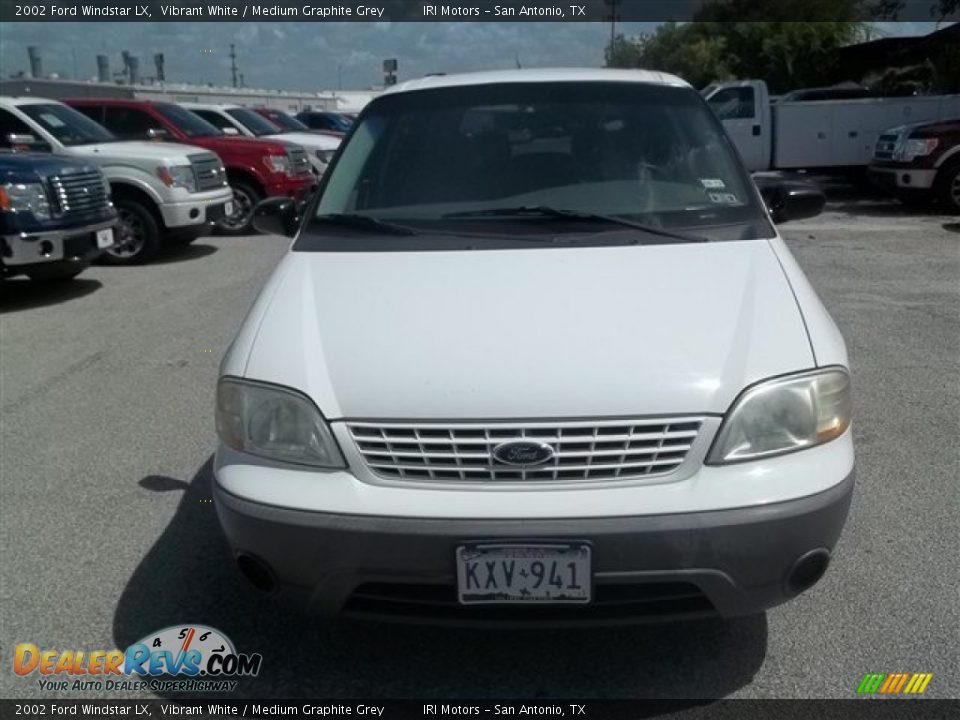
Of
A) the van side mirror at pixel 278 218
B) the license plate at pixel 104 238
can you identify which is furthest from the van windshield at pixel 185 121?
the van side mirror at pixel 278 218

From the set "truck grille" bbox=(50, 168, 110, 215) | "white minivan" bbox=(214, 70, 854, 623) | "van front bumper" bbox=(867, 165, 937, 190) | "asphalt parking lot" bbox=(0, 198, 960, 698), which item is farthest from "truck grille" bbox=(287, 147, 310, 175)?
"white minivan" bbox=(214, 70, 854, 623)

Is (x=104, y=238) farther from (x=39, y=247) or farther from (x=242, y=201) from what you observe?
(x=242, y=201)

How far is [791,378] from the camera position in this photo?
2.68m

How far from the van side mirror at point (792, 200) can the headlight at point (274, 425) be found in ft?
8.80

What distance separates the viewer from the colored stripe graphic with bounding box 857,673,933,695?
111 inches

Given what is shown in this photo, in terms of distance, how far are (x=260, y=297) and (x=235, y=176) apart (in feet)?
34.8

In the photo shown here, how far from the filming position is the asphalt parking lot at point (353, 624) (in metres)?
2.94

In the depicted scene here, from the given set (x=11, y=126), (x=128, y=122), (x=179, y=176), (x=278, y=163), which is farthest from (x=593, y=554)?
(x=128, y=122)

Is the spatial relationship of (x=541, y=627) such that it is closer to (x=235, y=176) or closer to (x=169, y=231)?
(x=169, y=231)

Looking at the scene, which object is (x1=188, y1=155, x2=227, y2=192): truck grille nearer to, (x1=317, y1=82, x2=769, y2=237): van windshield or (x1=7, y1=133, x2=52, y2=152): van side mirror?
(x1=7, y1=133, x2=52, y2=152): van side mirror

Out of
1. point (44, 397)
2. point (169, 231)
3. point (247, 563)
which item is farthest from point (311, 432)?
point (169, 231)

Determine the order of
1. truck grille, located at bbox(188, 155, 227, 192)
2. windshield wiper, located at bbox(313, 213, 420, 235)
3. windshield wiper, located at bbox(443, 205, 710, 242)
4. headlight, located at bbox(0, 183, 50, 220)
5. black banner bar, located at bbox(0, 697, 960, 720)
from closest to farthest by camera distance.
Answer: black banner bar, located at bbox(0, 697, 960, 720) < windshield wiper, located at bbox(443, 205, 710, 242) < windshield wiper, located at bbox(313, 213, 420, 235) < headlight, located at bbox(0, 183, 50, 220) < truck grille, located at bbox(188, 155, 227, 192)

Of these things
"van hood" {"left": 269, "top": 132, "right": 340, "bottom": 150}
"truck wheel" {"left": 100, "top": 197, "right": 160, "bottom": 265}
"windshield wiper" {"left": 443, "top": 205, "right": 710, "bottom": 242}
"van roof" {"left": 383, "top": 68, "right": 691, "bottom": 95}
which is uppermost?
"van roof" {"left": 383, "top": 68, "right": 691, "bottom": 95}

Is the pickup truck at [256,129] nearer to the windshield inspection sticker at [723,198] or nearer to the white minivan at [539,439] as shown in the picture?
the windshield inspection sticker at [723,198]
